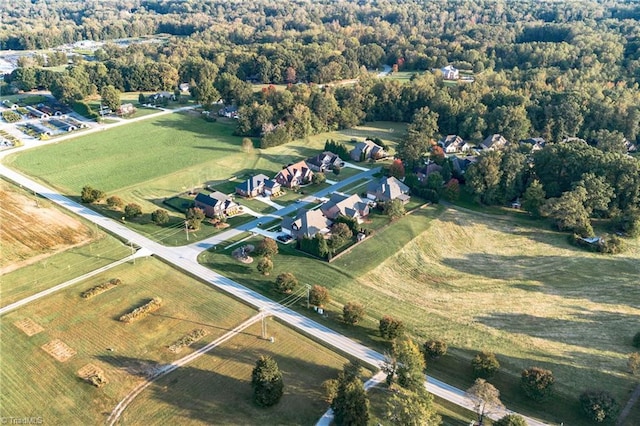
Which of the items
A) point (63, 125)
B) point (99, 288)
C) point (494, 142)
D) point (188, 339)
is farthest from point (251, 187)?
point (63, 125)

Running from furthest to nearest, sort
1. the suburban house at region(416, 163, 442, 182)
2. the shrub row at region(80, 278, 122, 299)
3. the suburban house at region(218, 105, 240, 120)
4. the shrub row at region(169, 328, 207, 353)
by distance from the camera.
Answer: the suburban house at region(218, 105, 240, 120) → the suburban house at region(416, 163, 442, 182) → the shrub row at region(80, 278, 122, 299) → the shrub row at region(169, 328, 207, 353)

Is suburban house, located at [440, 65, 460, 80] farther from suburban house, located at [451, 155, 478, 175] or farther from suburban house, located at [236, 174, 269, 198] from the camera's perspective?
suburban house, located at [236, 174, 269, 198]

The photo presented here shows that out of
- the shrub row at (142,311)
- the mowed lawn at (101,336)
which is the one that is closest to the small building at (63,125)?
the mowed lawn at (101,336)

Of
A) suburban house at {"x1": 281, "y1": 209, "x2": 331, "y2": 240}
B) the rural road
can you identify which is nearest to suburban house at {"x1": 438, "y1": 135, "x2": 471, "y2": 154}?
suburban house at {"x1": 281, "y1": 209, "x2": 331, "y2": 240}

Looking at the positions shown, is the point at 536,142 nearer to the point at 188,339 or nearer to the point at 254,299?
the point at 254,299

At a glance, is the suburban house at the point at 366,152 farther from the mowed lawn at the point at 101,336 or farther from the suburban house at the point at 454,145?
the mowed lawn at the point at 101,336
